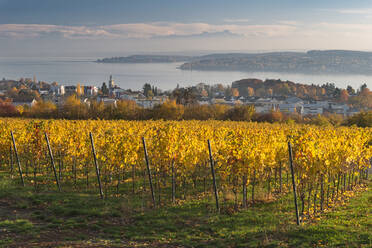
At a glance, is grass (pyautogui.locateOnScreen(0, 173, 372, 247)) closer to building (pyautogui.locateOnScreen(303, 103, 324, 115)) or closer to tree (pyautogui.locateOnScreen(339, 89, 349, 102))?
building (pyautogui.locateOnScreen(303, 103, 324, 115))

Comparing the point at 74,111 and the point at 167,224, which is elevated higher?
the point at 167,224

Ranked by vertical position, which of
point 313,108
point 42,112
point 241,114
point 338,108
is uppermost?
point 42,112

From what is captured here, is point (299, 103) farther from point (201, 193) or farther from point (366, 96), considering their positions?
point (201, 193)

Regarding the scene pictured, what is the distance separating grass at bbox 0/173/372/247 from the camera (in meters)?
8.84

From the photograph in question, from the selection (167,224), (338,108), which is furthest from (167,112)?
(338,108)

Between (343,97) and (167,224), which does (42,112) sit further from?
(343,97)

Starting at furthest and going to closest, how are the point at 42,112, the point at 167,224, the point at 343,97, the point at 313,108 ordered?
the point at 343,97, the point at 313,108, the point at 42,112, the point at 167,224

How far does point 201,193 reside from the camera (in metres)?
14.2

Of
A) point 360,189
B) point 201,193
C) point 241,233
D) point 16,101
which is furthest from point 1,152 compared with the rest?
point 16,101

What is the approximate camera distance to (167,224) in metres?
10.4

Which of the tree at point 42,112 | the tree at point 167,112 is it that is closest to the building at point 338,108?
the tree at point 167,112

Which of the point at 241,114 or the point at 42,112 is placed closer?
the point at 42,112

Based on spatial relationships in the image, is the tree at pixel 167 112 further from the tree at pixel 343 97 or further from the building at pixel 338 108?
the tree at pixel 343 97

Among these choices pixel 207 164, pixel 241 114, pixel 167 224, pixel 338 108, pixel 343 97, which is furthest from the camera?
pixel 343 97
